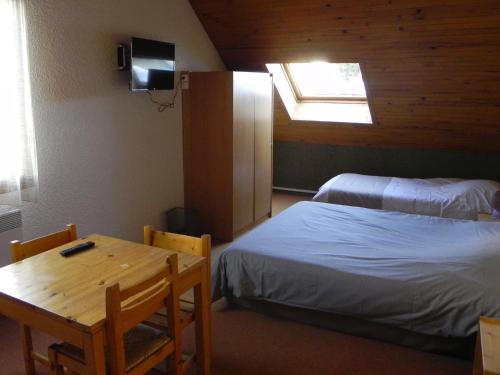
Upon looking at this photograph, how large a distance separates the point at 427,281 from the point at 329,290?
1.84 ft

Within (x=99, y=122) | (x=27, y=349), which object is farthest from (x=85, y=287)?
(x=99, y=122)

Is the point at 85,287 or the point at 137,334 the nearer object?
the point at 85,287

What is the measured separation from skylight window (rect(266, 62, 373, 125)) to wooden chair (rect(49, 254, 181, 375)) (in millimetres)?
3651

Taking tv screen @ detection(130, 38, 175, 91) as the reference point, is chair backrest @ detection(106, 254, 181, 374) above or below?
below

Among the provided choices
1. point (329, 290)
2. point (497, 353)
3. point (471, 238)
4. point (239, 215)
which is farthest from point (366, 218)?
point (497, 353)

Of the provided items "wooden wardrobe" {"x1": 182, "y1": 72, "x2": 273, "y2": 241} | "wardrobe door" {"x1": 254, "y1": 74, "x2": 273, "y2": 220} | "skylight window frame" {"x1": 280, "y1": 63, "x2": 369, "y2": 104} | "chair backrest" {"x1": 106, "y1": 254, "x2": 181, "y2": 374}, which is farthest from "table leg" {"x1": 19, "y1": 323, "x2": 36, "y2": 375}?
"skylight window frame" {"x1": 280, "y1": 63, "x2": 369, "y2": 104}

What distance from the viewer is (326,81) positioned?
5348 mm

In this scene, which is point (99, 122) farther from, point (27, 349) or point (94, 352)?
point (94, 352)

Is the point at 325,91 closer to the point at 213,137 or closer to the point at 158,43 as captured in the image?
the point at 213,137

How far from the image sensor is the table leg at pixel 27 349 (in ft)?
7.43

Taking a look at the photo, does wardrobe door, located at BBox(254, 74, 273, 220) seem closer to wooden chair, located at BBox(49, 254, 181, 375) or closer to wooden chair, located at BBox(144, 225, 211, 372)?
wooden chair, located at BBox(144, 225, 211, 372)

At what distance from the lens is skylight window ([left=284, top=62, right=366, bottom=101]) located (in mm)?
5094

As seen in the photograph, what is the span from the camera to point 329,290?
259 cm

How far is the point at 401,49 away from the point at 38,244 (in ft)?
11.3
